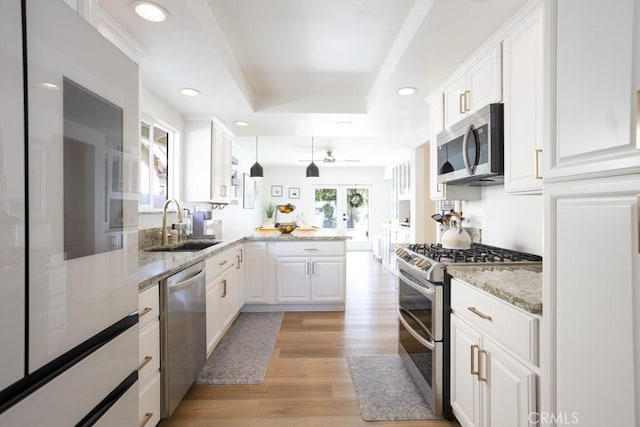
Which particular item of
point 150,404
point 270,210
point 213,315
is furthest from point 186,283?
point 270,210

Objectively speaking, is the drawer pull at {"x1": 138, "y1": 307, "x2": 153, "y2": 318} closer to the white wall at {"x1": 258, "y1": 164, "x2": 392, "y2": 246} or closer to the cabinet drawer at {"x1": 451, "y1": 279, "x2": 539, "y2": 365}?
the cabinet drawer at {"x1": 451, "y1": 279, "x2": 539, "y2": 365}

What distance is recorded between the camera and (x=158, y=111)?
274 cm

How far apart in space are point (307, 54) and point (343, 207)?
6.18m

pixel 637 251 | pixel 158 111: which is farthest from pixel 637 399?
pixel 158 111

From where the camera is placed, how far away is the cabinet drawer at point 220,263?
2332mm

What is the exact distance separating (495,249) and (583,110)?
5.22 feet

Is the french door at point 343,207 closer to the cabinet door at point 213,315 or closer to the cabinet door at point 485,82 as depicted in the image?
the cabinet door at point 213,315

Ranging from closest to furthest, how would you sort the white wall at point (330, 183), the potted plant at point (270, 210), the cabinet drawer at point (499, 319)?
the cabinet drawer at point (499, 319) → the potted plant at point (270, 210) → the white wall at point (330, 183)

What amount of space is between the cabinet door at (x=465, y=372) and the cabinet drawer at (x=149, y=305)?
152 centimetres

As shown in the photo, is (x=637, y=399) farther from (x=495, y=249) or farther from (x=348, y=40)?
(x=348, y=40)

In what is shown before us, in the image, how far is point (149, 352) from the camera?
4.91 ft

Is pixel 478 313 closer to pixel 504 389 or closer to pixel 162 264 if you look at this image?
pixel 504 389

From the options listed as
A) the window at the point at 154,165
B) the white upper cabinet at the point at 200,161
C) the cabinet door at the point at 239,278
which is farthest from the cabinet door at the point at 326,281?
the window at the point at 154,165

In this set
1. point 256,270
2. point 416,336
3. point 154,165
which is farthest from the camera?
point 256,270
